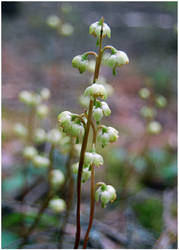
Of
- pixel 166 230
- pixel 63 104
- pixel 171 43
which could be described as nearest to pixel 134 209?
pixel 166 230

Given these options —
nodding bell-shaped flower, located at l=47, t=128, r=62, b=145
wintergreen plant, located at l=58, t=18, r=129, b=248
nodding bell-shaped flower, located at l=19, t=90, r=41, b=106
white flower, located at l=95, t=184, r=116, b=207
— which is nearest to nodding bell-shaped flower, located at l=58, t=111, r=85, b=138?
wintergreen plant, located at l=58, t=18, r=129, b=248

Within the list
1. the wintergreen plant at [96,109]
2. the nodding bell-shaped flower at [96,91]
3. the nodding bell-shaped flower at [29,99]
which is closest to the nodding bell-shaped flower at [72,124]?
the wintergreen plant at [96,109]

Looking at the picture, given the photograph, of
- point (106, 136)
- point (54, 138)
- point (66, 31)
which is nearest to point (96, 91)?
point (106, 136)

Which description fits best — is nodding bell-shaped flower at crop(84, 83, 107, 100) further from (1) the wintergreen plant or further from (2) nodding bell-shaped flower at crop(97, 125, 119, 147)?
(2) nodding bell-shaped flower at crop(97, 125, 119, 147)

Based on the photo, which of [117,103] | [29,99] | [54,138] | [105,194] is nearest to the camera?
[105,194]

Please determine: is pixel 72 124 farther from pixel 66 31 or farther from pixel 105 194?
pixel 66 31

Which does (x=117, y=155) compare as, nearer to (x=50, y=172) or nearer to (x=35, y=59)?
(x=50, y=172)

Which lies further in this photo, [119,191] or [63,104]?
[63,104]
